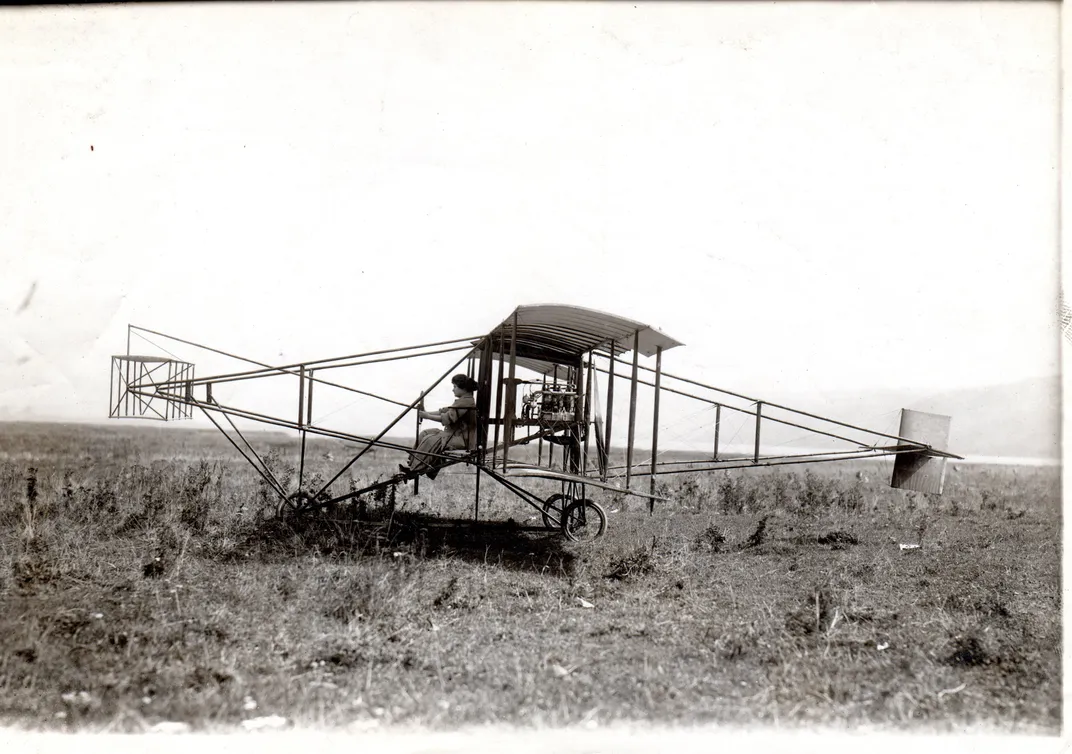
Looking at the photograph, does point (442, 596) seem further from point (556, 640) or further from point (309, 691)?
point (309, 691)

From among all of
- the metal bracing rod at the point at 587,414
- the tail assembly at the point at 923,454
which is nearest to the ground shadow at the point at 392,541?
the metal bracing rod at the point at 587,414

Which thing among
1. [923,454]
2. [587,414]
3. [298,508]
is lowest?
[298,508]

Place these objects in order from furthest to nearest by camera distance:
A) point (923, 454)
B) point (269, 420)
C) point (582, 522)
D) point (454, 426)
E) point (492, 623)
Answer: point (923, 454) < point (582, 522) < point (454, 426) < point (269, 420) < point (492, 623)

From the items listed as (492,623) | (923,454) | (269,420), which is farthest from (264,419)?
(923,454)

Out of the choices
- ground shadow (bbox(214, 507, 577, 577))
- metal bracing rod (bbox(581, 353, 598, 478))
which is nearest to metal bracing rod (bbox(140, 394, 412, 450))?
ground shadow (bbox(214, 507, 577, 577))

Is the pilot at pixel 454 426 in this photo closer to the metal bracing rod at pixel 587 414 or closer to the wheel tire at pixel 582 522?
the metal bracing rod at pixel 587 414

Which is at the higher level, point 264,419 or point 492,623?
point 264,419

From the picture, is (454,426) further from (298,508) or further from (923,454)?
(923,454)

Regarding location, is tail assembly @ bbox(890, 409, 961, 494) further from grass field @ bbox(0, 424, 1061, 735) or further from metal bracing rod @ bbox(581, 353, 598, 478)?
metal bracing rod @ bbox(581, 353, 598, 478)
